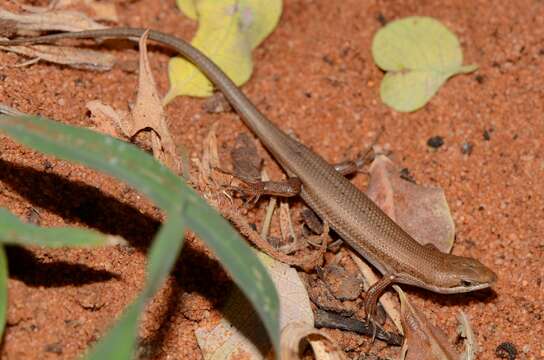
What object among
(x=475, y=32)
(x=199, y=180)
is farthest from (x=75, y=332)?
(x=475, y=32)

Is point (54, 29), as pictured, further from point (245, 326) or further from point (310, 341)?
point (310, 341)

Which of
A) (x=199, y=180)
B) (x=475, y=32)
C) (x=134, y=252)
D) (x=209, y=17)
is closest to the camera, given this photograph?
(x=134, y=252)

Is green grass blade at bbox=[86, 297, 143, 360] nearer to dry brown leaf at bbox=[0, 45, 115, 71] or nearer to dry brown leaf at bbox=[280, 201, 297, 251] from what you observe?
dry brown leaf at bbox=[280, 201, 297, 251]

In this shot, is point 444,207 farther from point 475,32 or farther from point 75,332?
point 75,332

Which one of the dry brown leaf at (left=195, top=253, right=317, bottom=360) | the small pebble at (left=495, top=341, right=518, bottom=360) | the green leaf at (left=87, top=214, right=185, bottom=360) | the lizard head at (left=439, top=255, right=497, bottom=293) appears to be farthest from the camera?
the lizard head at (left=439, top=255, right=497, bottom=293)

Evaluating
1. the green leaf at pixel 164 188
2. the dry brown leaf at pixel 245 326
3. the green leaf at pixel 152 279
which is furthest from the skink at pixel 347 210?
the green leaf at pixel 152 279

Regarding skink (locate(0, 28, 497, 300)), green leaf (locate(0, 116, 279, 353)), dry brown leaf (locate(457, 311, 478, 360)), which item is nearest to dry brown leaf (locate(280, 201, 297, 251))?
skink (locate(0, 28, 497, 300))
